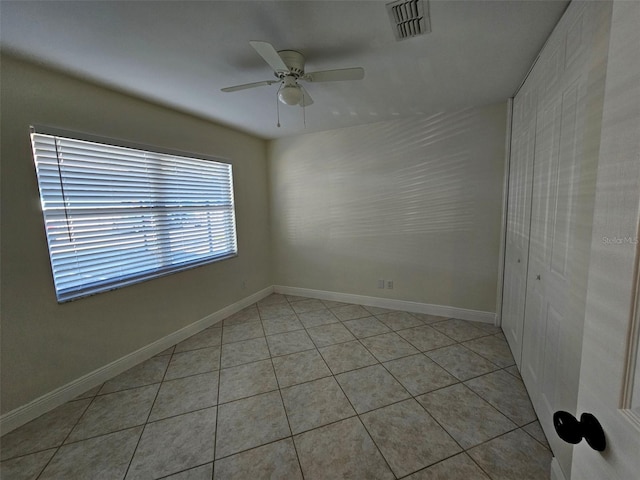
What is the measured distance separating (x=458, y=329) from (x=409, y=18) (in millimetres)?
2829

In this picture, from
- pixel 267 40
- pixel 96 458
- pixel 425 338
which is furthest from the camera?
pixel 425 338

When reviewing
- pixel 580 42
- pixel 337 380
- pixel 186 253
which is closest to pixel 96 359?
pixel 186 253

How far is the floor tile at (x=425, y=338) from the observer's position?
2.55 metres

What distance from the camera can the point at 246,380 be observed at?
2.15m

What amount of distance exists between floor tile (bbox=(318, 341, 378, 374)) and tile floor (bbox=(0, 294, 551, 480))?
0.03ft

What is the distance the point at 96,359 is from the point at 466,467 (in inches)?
108

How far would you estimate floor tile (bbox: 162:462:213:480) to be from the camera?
1.38 metres

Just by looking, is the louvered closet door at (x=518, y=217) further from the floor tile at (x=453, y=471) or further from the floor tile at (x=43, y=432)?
the floor tile at (x=43, y=432)

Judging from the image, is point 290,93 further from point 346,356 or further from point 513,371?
point 513,371

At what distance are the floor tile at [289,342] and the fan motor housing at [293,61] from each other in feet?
7.77

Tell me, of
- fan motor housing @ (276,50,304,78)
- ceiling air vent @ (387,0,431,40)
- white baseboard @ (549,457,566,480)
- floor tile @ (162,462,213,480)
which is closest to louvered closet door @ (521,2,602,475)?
white baseboard @ (549,457,566,480)

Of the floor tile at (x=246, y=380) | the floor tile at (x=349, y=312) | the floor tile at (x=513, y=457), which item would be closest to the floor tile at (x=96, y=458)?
Result: the floor tile at (x=246, y=380)

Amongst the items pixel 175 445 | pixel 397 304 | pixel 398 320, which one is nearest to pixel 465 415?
pixel 398 320

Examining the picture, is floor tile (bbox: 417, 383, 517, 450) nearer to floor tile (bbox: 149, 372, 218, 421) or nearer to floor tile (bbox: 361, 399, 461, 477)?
floor tile (bbox: 361, 399, 461, 477)
